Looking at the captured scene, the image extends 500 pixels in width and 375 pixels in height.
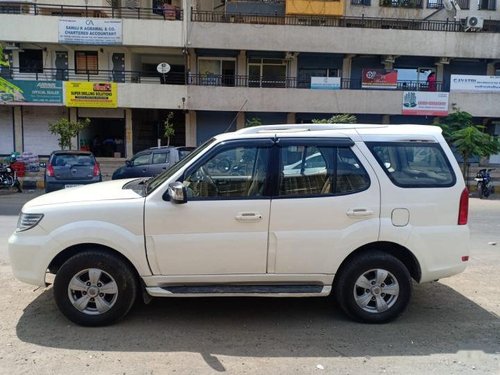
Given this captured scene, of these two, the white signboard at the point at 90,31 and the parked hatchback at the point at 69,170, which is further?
the white signboard at the point at 90,31

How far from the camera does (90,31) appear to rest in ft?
76.5

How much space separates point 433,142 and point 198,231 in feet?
8.11

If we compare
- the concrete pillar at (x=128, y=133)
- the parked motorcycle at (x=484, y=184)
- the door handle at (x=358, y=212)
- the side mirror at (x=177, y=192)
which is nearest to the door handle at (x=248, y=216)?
the side mirror at (x=177, y=192)

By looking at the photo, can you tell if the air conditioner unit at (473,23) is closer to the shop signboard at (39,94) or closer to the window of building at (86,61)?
the window of building at (86,61)

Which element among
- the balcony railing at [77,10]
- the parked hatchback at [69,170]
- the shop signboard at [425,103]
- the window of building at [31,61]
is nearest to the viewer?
the parked hatchback at [69,170]

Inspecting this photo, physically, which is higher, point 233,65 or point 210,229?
point 233,65

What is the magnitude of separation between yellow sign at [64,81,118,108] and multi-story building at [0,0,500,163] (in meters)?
0.05

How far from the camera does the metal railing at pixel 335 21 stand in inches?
985

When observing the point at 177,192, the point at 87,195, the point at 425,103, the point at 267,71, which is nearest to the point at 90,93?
the point at 267,71

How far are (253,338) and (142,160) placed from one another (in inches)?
452

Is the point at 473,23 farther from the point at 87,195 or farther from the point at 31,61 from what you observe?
the point at 87,195

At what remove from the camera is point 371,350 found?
382 centimetres

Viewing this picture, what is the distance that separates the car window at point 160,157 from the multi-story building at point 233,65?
9.55 meters

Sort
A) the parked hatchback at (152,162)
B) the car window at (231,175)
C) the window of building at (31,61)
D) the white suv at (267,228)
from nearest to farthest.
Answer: the white suv at (267,228), the car window at (231,175), the parked hatchback at (152,162), the window of building at (31,61)
